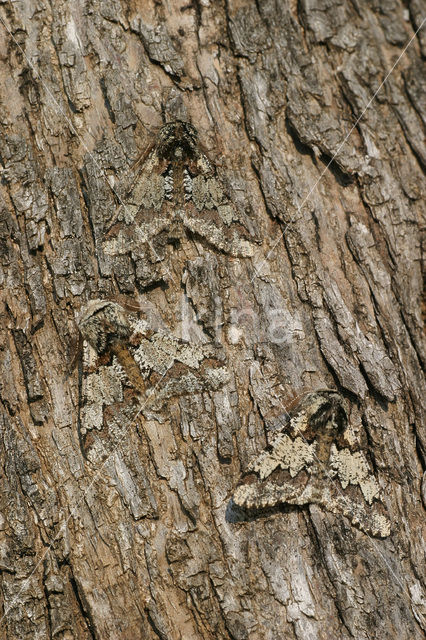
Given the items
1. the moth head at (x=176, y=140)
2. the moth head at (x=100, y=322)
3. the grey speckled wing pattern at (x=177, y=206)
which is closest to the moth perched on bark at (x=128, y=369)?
the moth head at (x=100, y=322)

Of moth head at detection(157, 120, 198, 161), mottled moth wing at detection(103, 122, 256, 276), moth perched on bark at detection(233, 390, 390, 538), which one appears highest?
moth head at detection(157, 120, 198, 161)

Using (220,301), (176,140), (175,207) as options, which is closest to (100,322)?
(220,301)

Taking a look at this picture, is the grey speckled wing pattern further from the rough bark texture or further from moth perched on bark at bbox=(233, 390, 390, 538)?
moth perched on bark at bbox=(233, 390, 390, 538)

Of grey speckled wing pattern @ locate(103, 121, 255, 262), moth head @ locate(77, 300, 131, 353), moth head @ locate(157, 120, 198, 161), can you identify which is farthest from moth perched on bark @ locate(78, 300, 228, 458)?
moth head @ locate(157, 120, 198, 161)

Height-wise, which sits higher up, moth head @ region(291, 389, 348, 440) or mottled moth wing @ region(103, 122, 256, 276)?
mottled moth wing @ region(103, 122, 256, 276)

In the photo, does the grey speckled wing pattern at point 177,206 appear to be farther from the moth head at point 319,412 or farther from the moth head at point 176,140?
the moth head at point 319,412

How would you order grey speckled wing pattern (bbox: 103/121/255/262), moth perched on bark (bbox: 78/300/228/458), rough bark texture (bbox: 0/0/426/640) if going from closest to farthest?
rough bark texture (bbox: 0/0/426/640) < moth perched on bark (bbox: 78/300/228/458) < grey speckled wing pattern (bbox: 103/121/255/262)

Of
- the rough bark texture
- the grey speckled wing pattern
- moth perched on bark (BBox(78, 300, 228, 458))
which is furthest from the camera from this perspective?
the grey speckled wing pattern

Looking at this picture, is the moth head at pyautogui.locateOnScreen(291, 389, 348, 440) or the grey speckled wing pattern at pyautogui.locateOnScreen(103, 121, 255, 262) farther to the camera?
the grey speckled wing pattern at pyautogui.locateOnScreen(103, 121, 255, 262)
